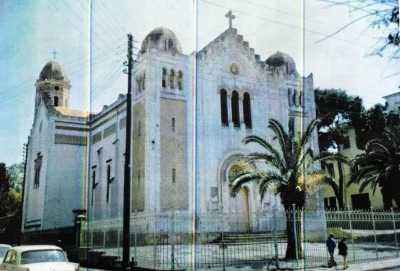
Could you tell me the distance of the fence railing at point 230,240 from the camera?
1091 centimetres

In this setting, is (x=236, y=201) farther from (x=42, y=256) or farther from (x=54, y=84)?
(x=54, y=84)

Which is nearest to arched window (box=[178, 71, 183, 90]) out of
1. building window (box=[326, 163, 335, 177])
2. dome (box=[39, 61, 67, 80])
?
building window (box=[326, 163, 335, 177])

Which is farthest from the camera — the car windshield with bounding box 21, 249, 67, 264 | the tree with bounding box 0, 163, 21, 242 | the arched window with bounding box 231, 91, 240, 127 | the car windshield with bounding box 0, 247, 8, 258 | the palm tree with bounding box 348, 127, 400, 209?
the tree with bounding box 0, 163, 21, 242

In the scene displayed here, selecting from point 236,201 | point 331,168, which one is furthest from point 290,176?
point 331,168

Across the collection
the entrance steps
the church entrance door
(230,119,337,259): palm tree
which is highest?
(230,119,337,259): palm tree

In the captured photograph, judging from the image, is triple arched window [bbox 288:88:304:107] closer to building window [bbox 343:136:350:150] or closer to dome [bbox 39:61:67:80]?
building window [bbox 343:136:350:150]

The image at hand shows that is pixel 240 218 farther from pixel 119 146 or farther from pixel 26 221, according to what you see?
pixel 26 221

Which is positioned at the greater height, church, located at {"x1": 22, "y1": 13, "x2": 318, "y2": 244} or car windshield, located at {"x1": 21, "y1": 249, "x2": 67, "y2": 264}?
church, located at {"x1": 22, "y1": 13, "x2": 318, "y2": 244}

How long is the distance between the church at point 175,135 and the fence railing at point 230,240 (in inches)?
40.5

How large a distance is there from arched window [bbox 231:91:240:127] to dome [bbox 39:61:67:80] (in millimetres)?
13440

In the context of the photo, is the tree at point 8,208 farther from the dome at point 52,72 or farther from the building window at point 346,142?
the building window at point 346,142

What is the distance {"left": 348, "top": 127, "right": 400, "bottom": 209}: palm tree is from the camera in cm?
1366

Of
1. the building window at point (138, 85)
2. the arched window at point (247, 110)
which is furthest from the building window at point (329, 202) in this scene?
the building window at point (138, 85)

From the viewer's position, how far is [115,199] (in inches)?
693
